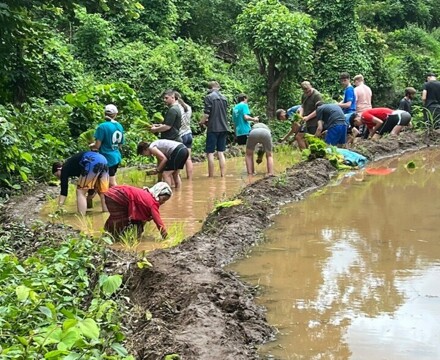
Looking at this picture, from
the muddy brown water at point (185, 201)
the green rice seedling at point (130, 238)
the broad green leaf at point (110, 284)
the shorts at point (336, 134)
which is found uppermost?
the broad green leaf at point (110, 284)

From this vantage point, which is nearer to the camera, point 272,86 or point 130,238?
point 130,238

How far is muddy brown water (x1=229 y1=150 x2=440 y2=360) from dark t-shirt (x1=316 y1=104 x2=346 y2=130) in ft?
11.1

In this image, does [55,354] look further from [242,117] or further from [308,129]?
[308,129]

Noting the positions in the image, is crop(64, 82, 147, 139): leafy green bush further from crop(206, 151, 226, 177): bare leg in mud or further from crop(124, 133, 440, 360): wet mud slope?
crop(124, 133, 440, 360): wet mud slope

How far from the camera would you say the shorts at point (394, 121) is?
16.9 m

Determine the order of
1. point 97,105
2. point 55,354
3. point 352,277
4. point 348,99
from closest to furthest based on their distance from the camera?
point 55,354 < point 352,277 < point 97,105 < point 348,99

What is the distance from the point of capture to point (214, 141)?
39.7ft

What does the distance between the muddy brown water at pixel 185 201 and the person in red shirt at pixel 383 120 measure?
9.86 feet

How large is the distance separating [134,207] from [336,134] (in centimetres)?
735

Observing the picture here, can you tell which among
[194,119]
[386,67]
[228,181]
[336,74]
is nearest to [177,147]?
[228,181]

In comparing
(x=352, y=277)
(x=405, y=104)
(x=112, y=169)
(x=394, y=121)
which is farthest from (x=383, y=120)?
(x=352, y=277)

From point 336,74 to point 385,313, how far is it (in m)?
18.3

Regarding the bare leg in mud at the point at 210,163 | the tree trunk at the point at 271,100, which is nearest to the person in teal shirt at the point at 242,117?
the bare leg in mud at the point at 210,163

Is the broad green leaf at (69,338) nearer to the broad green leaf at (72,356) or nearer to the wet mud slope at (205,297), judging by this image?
the broad green leaf at (72,356)
